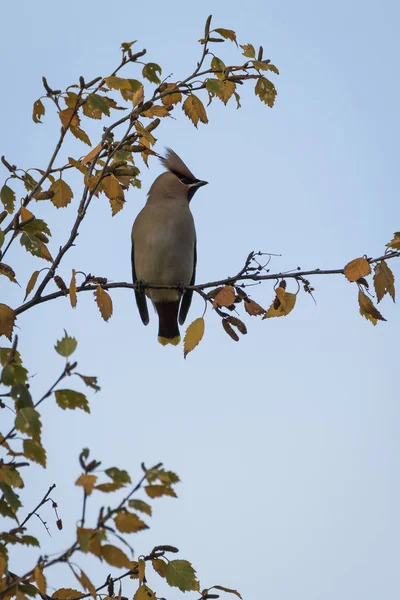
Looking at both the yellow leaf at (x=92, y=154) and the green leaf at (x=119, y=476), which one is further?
the yellow leaf at (x=92, y=154)

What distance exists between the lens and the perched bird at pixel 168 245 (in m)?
5.51

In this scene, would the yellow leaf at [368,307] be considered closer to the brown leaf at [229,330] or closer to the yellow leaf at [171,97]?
the brown leaf at [229,330]

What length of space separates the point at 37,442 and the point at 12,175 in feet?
4.24

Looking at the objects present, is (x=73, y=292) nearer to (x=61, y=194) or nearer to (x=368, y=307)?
(x=61, y=194)

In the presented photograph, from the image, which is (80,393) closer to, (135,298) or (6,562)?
(6,562)

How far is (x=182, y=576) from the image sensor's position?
103 inches

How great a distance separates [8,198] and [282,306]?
0.94 m

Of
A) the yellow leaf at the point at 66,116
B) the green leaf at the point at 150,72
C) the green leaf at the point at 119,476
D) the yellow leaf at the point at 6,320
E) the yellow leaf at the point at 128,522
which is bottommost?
the yellow leaf at the point at 128,522

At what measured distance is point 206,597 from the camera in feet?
8.63

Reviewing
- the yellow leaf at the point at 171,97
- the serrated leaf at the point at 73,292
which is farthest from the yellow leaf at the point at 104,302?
the yellow leaf at the point at 171,97

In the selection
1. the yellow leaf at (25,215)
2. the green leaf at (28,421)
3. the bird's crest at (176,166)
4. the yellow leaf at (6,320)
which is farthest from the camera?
the bird's crest at (176,166)

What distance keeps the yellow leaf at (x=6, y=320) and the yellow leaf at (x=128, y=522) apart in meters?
1.13

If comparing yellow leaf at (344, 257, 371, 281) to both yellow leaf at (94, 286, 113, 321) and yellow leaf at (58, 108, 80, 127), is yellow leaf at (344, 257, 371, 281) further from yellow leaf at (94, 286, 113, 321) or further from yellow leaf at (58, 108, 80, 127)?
yellow leaf at (58, 108, 80, 127)

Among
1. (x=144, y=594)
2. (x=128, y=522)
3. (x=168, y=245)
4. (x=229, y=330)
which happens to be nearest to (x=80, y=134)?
(x=229, y=330)
